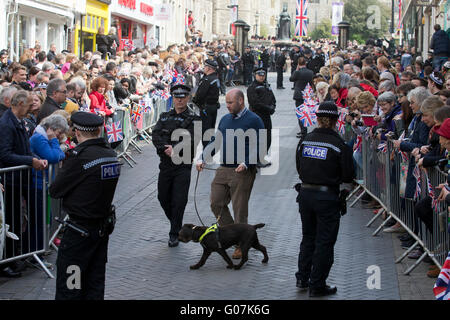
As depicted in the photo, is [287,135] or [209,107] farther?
[287,135]

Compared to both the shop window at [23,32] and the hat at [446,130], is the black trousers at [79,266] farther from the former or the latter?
the shop window at [23,32]

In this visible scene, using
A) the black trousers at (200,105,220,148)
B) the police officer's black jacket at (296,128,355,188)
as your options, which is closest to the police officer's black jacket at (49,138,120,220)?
the police officer's black jacket at (296,128,355,188)

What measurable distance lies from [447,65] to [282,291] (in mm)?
10368

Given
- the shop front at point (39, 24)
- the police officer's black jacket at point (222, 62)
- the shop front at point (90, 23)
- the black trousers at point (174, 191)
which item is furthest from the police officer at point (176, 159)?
the police officer's black jacket at point (222, 62)

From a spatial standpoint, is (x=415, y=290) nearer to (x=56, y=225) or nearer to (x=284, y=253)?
(x=284, y=253)

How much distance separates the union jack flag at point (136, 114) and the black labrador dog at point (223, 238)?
949 centimetres

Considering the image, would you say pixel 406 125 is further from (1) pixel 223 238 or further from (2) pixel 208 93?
(2) pixel 208 93

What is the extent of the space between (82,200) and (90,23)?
3047 centimetres

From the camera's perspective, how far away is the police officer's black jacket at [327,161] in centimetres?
775

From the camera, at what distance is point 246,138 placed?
30.8 ft

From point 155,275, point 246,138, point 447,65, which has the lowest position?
point 155,275

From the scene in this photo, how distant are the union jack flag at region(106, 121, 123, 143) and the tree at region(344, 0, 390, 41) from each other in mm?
85154

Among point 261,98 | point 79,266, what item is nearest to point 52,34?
point 261,98

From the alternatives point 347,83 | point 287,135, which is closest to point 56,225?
point 347,83
